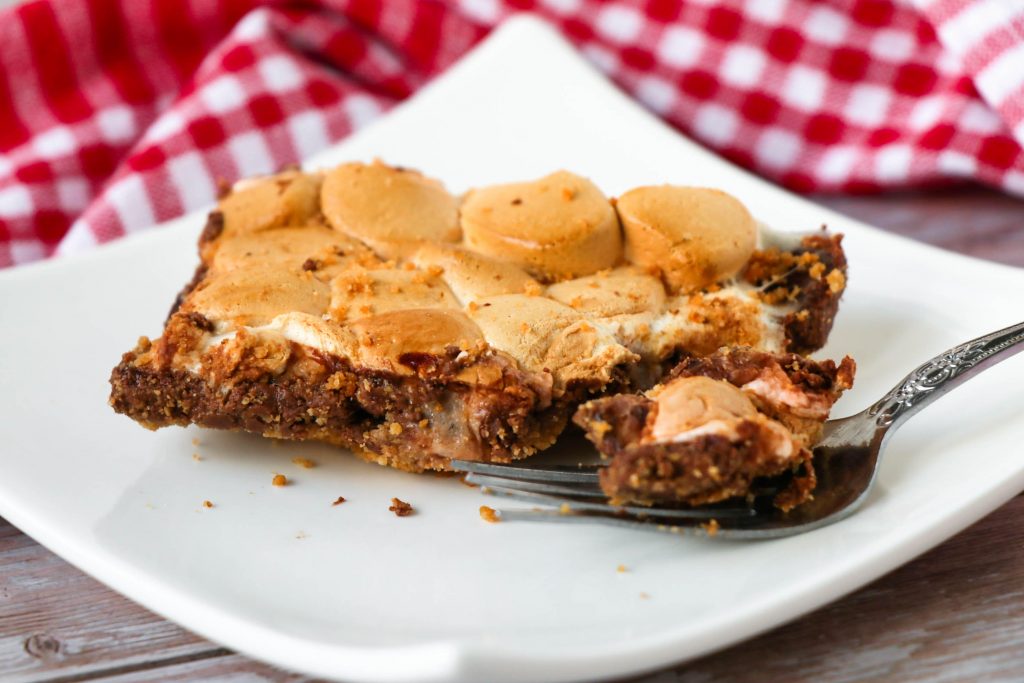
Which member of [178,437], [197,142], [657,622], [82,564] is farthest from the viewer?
[197,142]

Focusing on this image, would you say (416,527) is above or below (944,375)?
below

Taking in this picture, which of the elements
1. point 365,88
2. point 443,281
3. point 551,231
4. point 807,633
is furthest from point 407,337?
point 365,88

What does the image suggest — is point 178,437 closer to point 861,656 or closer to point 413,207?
point 413,207

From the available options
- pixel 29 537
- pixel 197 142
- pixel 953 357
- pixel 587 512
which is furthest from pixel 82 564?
pixel 197 142

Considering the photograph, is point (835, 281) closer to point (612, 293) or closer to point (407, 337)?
point (612, 293)

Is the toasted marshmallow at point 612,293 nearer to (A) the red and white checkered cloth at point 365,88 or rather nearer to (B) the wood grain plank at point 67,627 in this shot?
(B) the wood grain plank at point 67,627

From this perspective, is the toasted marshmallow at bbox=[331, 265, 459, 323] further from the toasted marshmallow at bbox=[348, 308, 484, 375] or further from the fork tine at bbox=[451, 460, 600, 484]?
the fork tine at bbox=[451, 460, 600, 484]
